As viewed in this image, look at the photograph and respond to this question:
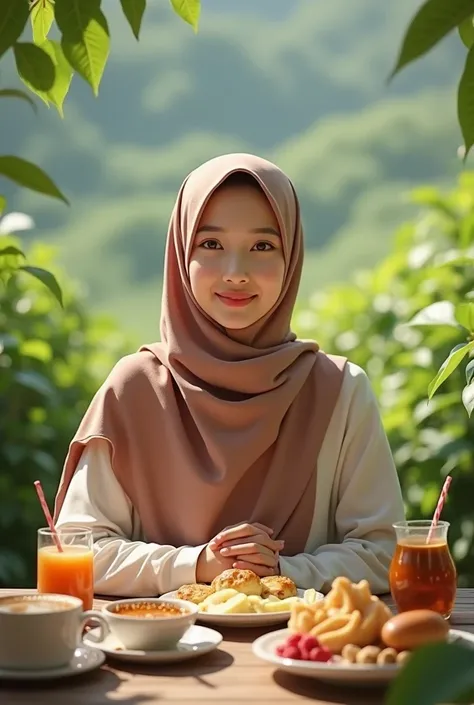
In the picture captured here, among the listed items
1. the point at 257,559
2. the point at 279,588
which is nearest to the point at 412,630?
the point at 279,588

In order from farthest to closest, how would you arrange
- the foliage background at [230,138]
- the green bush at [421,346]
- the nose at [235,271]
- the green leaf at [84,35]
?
the foliage background at [230,138]
the green bush at [421,346]
the nose at [235,271]
the green leaf at [84,35]

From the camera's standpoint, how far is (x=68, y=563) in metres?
1.81

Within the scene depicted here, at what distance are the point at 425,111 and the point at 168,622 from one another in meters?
3.33

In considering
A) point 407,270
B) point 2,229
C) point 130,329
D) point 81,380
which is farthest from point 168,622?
point 130,329

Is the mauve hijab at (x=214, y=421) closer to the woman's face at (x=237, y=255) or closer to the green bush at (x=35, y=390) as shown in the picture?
the woman's face at (x=237, y=255)

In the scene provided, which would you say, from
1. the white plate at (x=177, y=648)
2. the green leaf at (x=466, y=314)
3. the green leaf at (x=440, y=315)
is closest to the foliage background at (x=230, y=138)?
the green leaf at (x=440, y=315)

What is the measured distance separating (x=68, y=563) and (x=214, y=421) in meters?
0.50

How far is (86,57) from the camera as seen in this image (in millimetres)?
1412

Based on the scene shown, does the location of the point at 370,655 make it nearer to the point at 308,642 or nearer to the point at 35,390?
the point at 308,642

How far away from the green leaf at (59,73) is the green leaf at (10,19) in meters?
0.43

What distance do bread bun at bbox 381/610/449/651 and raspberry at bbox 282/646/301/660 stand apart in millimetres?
105

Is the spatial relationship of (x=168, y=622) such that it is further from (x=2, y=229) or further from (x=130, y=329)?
(x=130, y=329)

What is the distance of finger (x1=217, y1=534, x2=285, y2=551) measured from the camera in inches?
80.0

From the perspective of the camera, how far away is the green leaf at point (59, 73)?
165cm
